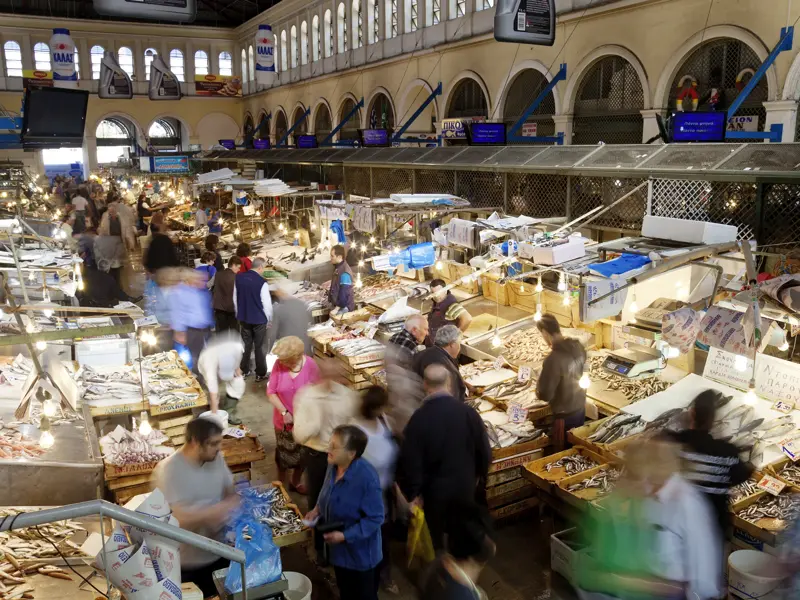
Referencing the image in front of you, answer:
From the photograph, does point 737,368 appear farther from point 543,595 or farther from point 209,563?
point 209,563

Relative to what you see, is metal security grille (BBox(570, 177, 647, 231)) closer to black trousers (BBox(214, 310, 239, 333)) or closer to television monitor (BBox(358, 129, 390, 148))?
black trousers (BBox(214, 310, 239, 333))

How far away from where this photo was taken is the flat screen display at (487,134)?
42.0 feet

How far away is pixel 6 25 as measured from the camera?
36.5 m

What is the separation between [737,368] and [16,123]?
1408 centimetres

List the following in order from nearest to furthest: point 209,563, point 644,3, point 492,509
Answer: point 209,563, point 492,509, point 644,3

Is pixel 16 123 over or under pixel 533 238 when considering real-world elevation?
over

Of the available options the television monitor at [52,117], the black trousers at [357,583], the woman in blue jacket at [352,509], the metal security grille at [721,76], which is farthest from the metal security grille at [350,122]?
the black trousers at [357,583]

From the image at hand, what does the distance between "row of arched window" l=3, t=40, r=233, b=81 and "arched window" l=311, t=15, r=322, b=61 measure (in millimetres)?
8778

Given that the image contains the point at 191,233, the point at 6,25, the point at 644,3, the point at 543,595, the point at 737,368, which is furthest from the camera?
the point at 6,25

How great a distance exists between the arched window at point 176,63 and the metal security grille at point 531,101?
28292mm

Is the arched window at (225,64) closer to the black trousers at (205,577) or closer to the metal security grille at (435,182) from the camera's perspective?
the metal security grille at (435,182)

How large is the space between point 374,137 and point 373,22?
9220 millimetres

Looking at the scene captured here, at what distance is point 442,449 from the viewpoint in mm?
4781

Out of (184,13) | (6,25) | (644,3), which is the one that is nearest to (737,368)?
(184,13)
